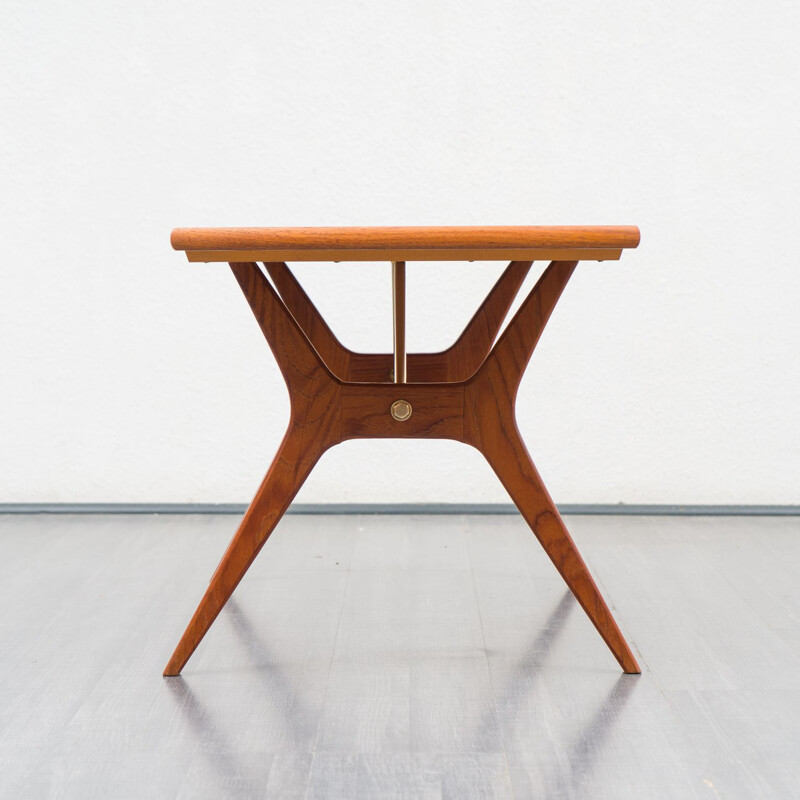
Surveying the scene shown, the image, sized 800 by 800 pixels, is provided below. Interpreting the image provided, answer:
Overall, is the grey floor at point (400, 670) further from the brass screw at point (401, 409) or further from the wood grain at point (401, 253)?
the wood grain at point (401, 253)

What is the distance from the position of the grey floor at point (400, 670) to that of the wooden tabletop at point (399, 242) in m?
0.59

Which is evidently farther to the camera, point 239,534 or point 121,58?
point 121,58

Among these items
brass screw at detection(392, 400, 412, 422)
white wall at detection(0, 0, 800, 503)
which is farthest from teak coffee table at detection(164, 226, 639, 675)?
white wall at detection(0, 0, 800, 503)

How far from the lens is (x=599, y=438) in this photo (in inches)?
81.5

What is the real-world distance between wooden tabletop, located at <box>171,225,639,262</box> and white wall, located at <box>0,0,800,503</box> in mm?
910

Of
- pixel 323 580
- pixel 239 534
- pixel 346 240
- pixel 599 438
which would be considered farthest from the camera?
pixel 599 438

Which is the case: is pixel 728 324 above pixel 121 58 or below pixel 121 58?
below

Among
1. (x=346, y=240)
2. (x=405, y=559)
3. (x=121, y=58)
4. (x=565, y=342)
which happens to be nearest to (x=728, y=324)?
(x=565, y=342)

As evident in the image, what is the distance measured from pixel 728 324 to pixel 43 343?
1.62 metres

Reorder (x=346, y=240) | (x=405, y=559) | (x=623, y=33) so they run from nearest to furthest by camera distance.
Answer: (x=346, y=240) → (x=405, y=559) → (x=623, y=33)

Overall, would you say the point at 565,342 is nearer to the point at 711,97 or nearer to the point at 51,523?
the point at 711,97

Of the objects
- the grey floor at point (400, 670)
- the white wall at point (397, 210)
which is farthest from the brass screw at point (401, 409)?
the white wall at point (397, 210)

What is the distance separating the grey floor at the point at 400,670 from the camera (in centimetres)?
102

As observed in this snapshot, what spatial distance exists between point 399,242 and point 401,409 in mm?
274
